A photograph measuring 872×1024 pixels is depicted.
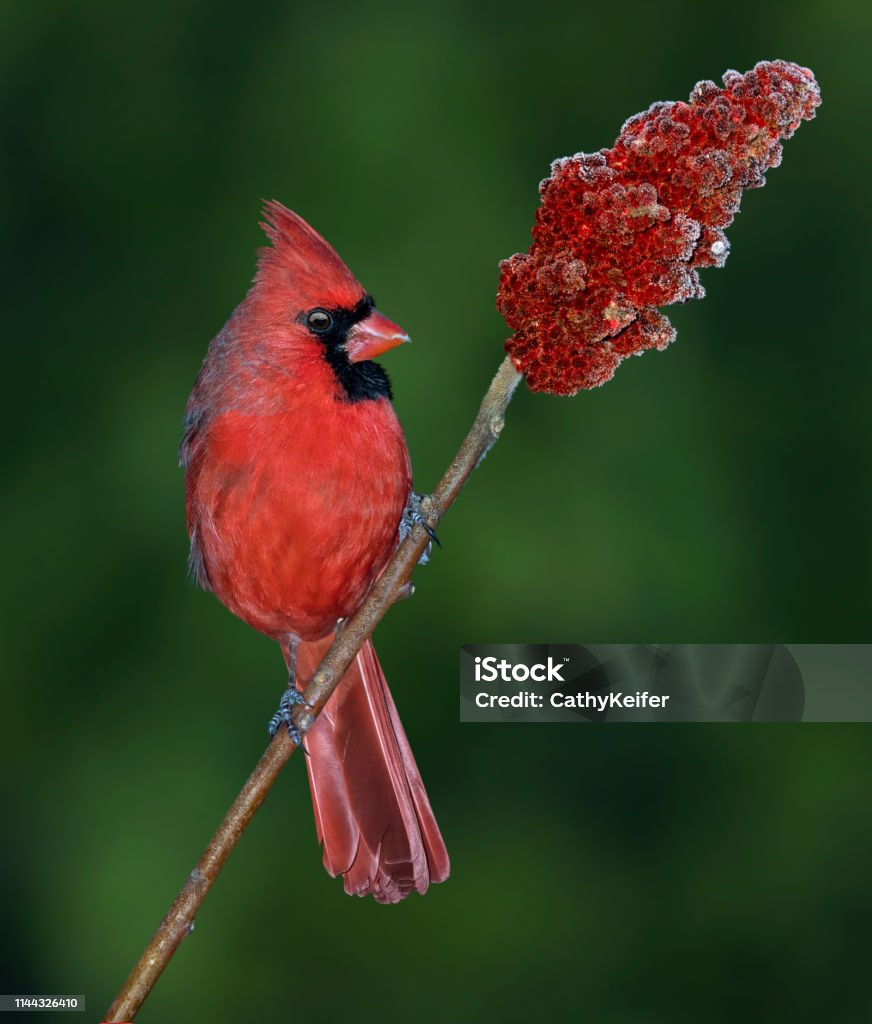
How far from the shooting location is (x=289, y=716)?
1.70m

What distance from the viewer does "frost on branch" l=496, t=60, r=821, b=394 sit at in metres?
1.52

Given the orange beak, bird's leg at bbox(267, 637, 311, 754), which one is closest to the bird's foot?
bird's leg at bbox(267, 637, 311, 754)

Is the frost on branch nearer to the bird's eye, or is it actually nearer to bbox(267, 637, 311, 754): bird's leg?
the bird's eye

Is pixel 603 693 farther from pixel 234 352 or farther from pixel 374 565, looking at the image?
pixel 234 352

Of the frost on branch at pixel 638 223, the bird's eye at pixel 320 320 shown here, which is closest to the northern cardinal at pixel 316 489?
the bird's eye at pixel 320 320

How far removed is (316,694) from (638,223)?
0.61m

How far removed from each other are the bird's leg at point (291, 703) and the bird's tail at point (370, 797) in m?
0.07

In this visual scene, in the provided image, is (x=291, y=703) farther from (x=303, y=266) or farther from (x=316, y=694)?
(x=303, y=266)

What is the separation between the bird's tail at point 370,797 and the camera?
6.76ft

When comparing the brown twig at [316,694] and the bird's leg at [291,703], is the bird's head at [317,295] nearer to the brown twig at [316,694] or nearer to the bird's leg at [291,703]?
the brown twig at [316,694]

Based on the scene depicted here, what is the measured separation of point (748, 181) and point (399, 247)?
2208 millimetres

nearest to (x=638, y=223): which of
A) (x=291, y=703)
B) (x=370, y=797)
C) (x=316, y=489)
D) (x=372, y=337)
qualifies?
(x=372, y=337)

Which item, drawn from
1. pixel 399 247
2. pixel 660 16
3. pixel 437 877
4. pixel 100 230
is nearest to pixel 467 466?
pixel 437 877

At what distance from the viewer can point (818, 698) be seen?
263cm
